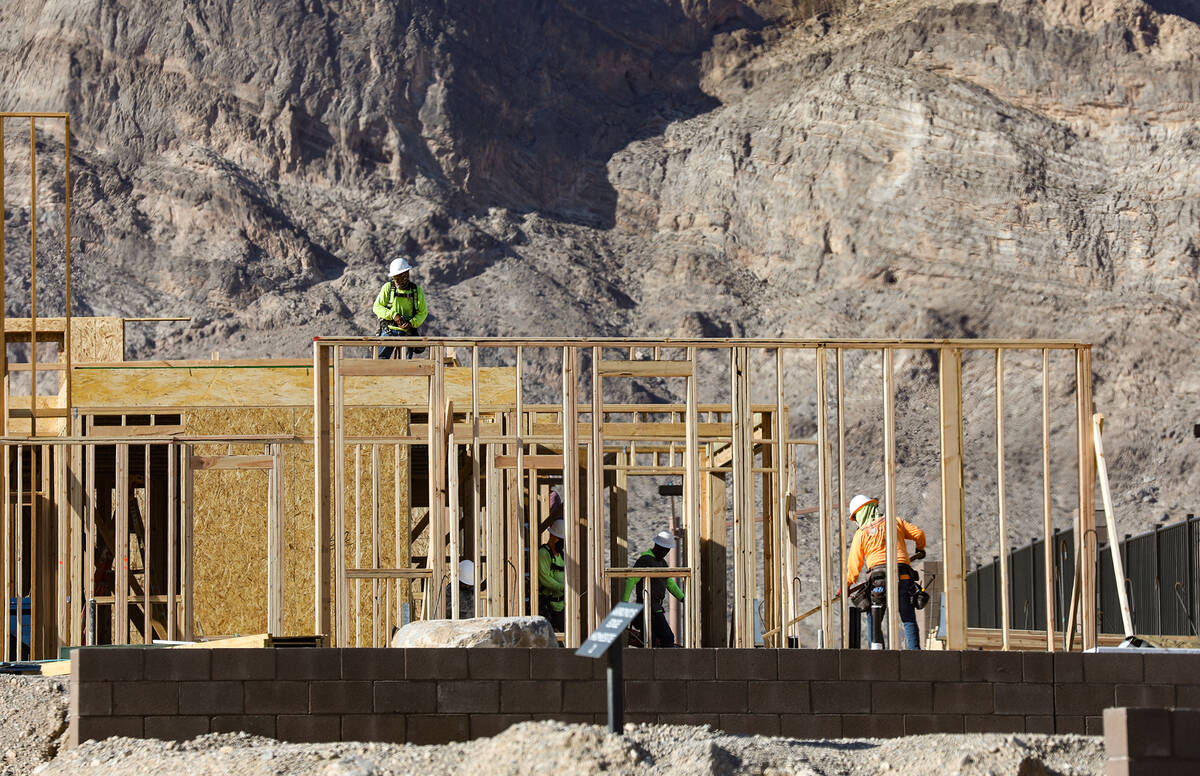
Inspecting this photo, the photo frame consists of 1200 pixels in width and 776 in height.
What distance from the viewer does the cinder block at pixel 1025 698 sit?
8898 mm

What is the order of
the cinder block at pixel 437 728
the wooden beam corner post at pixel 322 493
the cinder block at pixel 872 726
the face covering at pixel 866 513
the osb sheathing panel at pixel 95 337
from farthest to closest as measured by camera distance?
the osb sheathing panel at pixel 95 337 < the face covering at pixel 866 513 < the wooden beam corner post at pixel 322 493 < the cinder block at pixel 872 726 < the cinder block at pixel 437 728

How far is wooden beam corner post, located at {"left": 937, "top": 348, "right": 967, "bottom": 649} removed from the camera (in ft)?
33.1

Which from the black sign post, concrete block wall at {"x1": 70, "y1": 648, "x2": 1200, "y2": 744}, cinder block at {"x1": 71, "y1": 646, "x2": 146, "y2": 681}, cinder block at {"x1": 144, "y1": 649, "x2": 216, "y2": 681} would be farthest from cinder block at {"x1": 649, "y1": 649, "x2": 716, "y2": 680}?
cinder block at {"x1": 71, "y1": 646, "x2": 146, "y2": 681}

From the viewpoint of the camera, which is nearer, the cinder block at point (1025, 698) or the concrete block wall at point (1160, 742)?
the concrete block wall at point (1160, 742)

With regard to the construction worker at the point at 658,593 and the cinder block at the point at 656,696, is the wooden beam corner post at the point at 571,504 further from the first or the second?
the construction worker at the point at 658,593

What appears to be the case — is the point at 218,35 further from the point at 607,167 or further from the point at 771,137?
the point at 771,137

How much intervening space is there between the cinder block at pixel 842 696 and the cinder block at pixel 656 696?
2.43 feet

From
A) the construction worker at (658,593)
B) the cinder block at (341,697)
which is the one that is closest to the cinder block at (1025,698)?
the cinder block at (341,697)

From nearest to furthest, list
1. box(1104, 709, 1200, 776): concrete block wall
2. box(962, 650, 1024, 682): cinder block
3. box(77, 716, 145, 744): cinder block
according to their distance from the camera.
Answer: box(1104, 709, 1200, 776): concrete block wall, box(77, 716, 145, 744): cinder block, box(962, 650, 1024, 682): cinder block

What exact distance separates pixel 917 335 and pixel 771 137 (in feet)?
29.3

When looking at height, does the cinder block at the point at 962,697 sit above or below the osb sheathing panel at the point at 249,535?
below

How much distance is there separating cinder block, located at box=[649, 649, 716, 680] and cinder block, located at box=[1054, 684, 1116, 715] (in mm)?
1970

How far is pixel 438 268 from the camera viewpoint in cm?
4638

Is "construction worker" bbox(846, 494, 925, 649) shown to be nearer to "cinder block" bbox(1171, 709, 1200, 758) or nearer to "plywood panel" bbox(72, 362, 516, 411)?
"cinder block" bbox(1171, 709, 1200, 758)
